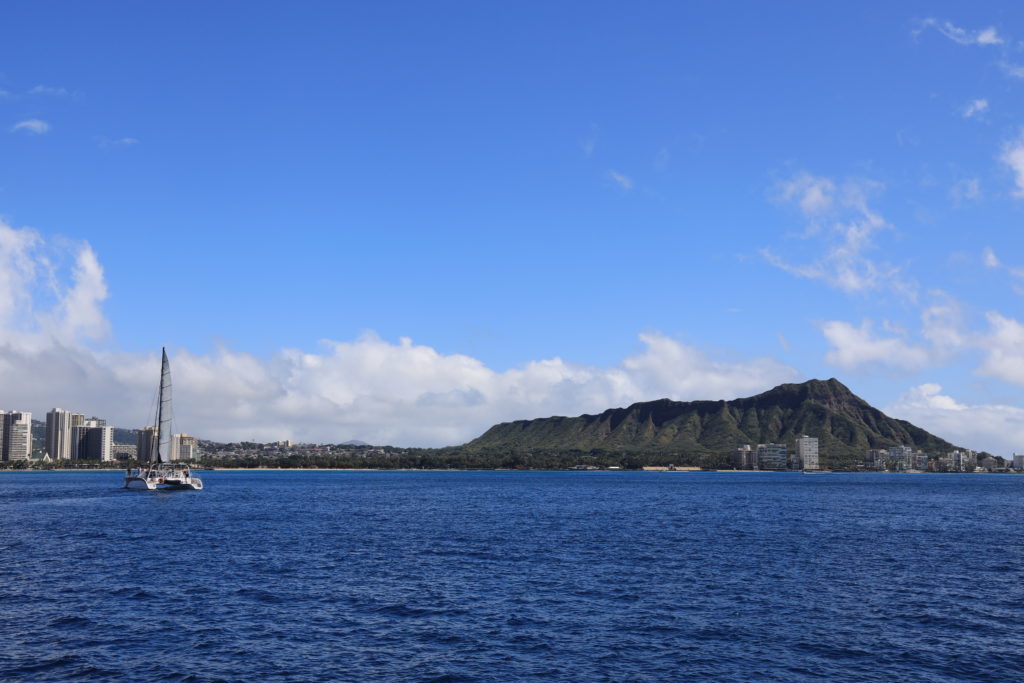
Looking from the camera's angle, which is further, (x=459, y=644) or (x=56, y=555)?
(x=56, y=555)

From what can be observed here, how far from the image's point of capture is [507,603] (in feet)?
180

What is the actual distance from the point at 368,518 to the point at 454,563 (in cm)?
5502

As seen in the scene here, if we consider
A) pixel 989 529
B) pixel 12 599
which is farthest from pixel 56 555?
pixel 989 529

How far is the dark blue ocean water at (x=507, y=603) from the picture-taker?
131ft

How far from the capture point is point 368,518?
125312 mm

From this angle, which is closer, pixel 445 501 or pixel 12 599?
pixel 12 599

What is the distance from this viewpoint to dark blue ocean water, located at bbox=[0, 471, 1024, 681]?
40.0 meters

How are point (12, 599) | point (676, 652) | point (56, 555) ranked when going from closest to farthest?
point (676, 652) → point (12, 599) → point (56, 555)

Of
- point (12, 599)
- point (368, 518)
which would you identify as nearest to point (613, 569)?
point (12, 599)

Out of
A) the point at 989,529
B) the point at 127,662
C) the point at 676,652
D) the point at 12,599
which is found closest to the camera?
the point at 127,662

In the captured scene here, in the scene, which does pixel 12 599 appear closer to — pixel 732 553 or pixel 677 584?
pixel 677 584

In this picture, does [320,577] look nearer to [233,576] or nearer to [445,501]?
[233,576]

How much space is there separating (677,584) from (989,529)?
245 ft

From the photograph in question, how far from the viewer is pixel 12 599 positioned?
5503 cm
